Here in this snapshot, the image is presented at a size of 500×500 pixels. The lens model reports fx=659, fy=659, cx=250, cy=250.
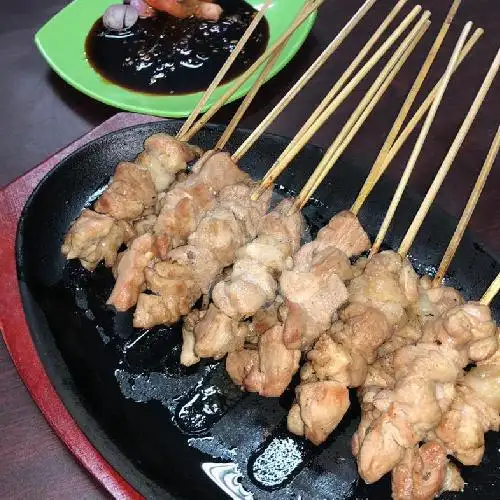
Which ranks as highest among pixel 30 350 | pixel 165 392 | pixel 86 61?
pixel 86 61

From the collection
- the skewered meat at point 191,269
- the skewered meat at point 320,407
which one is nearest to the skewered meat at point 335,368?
the skewered meat at point 320,407

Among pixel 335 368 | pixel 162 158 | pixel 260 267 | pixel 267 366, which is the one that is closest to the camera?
pixel 335 368

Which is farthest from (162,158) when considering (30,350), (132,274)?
(30,350)

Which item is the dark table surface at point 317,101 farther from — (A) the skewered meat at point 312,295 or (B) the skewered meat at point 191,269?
(A) the skewered meat at point 312,295

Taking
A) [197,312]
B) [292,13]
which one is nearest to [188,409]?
[197,312]

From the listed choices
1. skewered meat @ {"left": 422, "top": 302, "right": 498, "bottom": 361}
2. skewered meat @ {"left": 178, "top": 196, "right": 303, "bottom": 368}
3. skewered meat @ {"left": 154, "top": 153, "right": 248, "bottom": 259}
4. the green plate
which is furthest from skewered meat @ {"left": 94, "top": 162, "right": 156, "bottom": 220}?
skewered meat @ {"left": 422, "top": 302, "right": 498, "bottom": 361}

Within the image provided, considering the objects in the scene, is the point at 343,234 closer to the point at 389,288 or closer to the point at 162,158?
the point at 389,288
